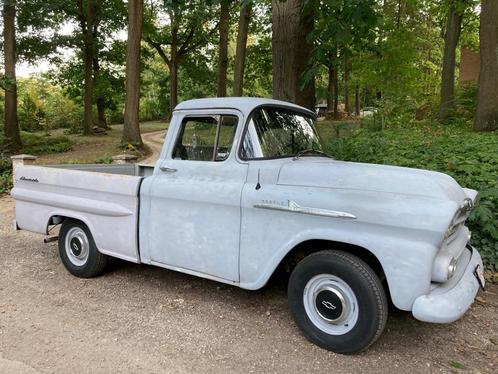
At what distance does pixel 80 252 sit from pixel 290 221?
9.23ft

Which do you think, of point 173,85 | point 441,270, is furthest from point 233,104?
point 173,85

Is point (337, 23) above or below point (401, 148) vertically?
above

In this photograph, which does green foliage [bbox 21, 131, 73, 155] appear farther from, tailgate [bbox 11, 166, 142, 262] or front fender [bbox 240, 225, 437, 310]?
front fender [bbox 240, 225, 437, 310]

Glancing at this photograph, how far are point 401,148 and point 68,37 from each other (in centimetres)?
1808

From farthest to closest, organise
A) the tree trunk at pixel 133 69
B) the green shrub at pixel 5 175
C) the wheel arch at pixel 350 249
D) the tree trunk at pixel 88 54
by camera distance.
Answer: the tree trunk at pixel 88 54, the tree trunk at pixel 133 69, the green shrub at pixel 5 175, the wheel arch at pixel 350 249

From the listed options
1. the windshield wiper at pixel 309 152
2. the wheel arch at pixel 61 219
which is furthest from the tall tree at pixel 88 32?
the windshield wiper at pixel 309 152

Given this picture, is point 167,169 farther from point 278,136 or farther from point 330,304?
point 330,304

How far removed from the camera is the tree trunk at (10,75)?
14609mm

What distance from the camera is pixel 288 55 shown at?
7250mm

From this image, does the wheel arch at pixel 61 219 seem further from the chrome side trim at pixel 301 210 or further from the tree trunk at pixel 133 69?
the tree trunk at pixel 133 69

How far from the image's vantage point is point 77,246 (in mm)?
4871

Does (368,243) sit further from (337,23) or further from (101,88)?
(101,88)

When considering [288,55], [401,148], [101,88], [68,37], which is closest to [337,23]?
[288,55]

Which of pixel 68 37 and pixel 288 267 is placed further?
pixel 68 37
